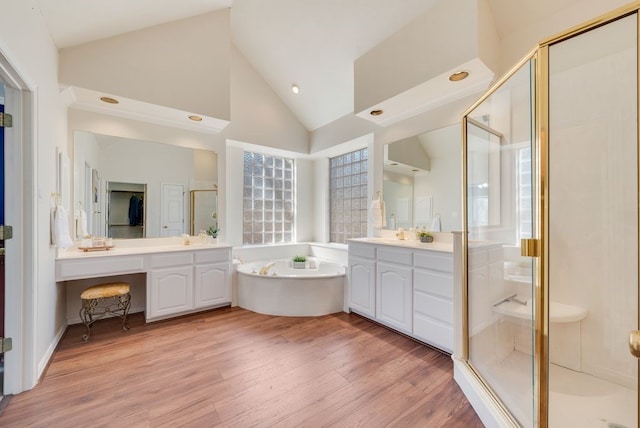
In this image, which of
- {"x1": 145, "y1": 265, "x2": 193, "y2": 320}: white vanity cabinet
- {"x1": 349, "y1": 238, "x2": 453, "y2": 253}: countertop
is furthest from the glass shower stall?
{"x1": 145, "y1": 265, "x2": 193, "y2": 320}: white vanity cabinet

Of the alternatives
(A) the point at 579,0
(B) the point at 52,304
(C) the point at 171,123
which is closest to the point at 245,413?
(B) the point at 52,304

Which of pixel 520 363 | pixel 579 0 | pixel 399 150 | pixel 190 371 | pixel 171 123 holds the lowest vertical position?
pixel 190 371

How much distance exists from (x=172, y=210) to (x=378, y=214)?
264 cm

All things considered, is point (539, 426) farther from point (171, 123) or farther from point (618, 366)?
point (171, 123)

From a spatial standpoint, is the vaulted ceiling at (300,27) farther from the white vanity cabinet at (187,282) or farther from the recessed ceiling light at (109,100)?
the white vanity cabinet at (187,282)

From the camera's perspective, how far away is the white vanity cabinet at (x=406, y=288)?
92.0 inches

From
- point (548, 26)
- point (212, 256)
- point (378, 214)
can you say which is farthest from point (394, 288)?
point (548, 26)

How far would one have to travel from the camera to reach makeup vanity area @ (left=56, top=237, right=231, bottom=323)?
2.66 metres

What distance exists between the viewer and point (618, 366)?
5.88 feet

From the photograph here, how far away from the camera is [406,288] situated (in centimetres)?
262

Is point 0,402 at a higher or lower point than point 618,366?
lower

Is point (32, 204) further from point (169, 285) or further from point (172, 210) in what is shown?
point (172, 210)

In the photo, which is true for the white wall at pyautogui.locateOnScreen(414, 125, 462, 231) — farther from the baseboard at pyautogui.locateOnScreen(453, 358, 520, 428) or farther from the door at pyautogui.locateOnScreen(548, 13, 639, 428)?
the baseboard at pyautogui.locateOnScreen(453, 358, 520, 428)

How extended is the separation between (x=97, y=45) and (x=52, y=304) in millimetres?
2389
